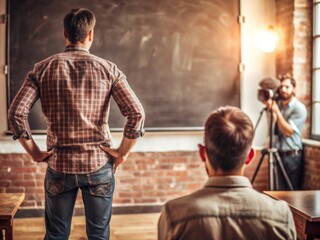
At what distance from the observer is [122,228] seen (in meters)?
4.30

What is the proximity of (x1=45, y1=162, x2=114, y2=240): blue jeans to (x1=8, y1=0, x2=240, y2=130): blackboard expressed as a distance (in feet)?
7.87

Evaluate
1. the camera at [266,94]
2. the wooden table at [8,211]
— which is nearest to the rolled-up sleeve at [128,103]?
the wooden table at [8,211]

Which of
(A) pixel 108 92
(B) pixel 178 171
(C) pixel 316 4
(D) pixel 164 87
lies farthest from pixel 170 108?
(A) pixel 108 92

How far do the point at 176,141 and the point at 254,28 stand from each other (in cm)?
142

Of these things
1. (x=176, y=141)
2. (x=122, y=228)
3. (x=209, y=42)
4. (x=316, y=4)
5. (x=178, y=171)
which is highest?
(x=316, y=4)

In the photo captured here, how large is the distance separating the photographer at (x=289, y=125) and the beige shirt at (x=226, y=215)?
3.10m

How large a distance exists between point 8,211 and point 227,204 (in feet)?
4.50

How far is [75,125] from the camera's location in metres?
2.33

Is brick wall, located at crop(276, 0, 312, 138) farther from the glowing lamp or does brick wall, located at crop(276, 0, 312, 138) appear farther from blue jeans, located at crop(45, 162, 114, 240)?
blue jeans, located at crop(45, 162, 114, 240)

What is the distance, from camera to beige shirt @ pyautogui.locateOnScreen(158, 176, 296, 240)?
1395 mm

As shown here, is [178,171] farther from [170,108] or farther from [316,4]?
[316,4]

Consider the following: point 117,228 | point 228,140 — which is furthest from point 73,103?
point 117,228

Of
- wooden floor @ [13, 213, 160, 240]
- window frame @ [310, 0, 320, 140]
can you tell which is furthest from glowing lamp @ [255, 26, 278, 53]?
wooden floor @ [13, 213, 160, 240]

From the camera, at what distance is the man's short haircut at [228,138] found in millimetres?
1400
